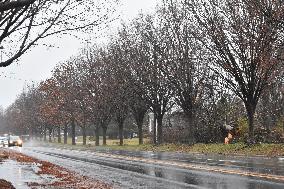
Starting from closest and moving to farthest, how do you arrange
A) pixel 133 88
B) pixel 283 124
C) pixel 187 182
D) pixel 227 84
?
pixel 187 182, pixel 227 84, pixel 283 124, pixel 133 88

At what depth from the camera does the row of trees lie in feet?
100

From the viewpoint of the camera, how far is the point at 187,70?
129 feet

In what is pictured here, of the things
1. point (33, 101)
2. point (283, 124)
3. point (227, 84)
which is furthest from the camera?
point (33, 101)

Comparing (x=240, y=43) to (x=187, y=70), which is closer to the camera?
(x=240, y=43)

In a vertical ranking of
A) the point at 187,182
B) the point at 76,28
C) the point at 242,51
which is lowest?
the point at 187,182

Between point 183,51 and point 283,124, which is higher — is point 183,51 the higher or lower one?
the higher one

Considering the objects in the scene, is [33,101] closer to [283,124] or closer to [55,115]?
[55,115]

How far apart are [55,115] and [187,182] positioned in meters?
59.1

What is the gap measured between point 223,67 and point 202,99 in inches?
467

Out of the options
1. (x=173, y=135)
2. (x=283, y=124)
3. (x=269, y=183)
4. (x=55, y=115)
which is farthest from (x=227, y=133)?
(x=55, y=115)

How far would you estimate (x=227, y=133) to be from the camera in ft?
129

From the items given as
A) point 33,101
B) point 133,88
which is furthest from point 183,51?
point 33,101

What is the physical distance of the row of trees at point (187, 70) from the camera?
100 ft

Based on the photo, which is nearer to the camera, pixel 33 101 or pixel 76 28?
pixel 76 28
